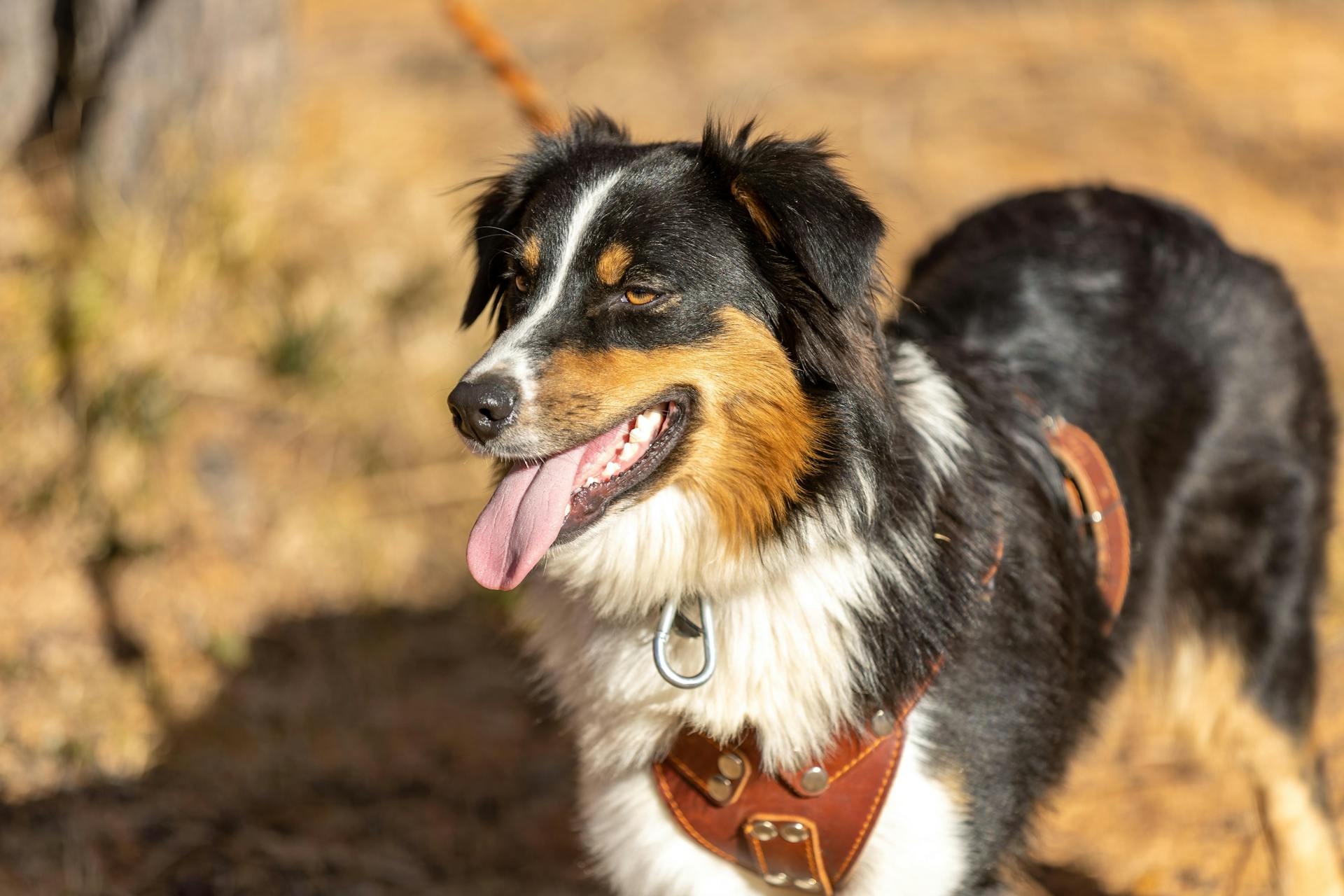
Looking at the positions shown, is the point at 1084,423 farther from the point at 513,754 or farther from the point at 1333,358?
the point at 1333,358

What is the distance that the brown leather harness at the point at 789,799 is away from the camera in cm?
251

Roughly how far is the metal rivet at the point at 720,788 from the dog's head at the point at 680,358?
48 centimetres

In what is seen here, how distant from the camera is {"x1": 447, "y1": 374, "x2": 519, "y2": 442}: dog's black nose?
2.39 metres

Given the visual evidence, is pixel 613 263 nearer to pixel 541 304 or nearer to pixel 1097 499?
pixel 541 304

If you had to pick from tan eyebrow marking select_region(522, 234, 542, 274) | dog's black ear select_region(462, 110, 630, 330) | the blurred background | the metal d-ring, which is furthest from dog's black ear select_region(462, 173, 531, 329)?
the metal d-ring

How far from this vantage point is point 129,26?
6.01m

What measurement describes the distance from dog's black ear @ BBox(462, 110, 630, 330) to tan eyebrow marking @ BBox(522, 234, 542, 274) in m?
0.25

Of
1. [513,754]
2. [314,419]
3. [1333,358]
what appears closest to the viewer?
[513,754]

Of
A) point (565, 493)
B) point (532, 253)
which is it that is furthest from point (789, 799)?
point (532, 253)

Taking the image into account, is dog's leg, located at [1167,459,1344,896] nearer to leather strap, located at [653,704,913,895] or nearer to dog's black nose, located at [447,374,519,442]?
leather strap, located at [653,704,913,895]

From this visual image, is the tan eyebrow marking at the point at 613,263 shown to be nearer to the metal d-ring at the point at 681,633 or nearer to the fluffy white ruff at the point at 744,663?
the fluffy white ruff at the point at 744,663

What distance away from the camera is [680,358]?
8.23ft

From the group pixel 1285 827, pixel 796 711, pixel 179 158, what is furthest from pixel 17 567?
pixel 1285 827

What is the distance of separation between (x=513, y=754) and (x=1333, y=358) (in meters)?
4.75
